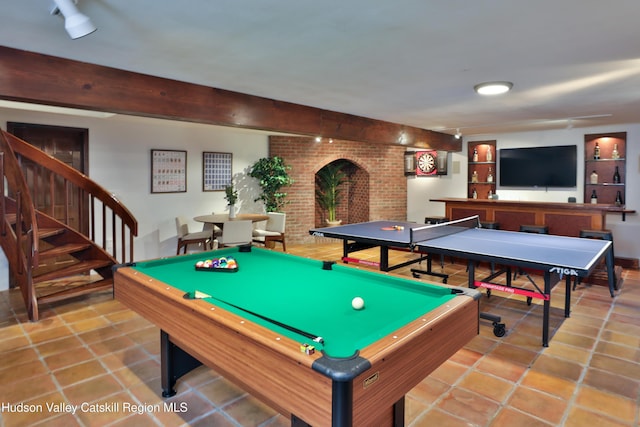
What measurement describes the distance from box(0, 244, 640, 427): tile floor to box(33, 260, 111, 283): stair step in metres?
0.41

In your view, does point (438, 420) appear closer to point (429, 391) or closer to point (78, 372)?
point (429, 391)

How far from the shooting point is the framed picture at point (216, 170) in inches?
264

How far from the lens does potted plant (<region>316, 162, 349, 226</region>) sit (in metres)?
8.47

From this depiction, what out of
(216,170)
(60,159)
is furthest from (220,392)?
(216,170)

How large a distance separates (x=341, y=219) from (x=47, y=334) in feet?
21.1

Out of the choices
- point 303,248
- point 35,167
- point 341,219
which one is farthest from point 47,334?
point 341,219

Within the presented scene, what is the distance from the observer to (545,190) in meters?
6.89

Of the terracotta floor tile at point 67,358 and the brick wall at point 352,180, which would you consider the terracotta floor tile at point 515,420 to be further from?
the brick wall at point 352,180

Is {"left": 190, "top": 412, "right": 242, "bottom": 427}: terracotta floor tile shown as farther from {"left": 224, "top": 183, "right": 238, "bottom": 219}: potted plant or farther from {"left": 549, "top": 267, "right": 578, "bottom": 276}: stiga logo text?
{"left": 224, "top": 183, "right": 238, "bottom": 219}: potted plant

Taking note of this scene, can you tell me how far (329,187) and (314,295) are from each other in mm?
6440

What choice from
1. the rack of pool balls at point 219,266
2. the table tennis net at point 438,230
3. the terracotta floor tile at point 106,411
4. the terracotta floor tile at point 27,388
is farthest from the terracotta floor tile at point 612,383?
the terracotta floor tile at point 27,388

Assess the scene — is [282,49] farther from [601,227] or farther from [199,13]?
[601,227]

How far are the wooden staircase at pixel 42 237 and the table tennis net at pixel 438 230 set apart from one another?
11.0 feet

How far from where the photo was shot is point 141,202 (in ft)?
19.5
